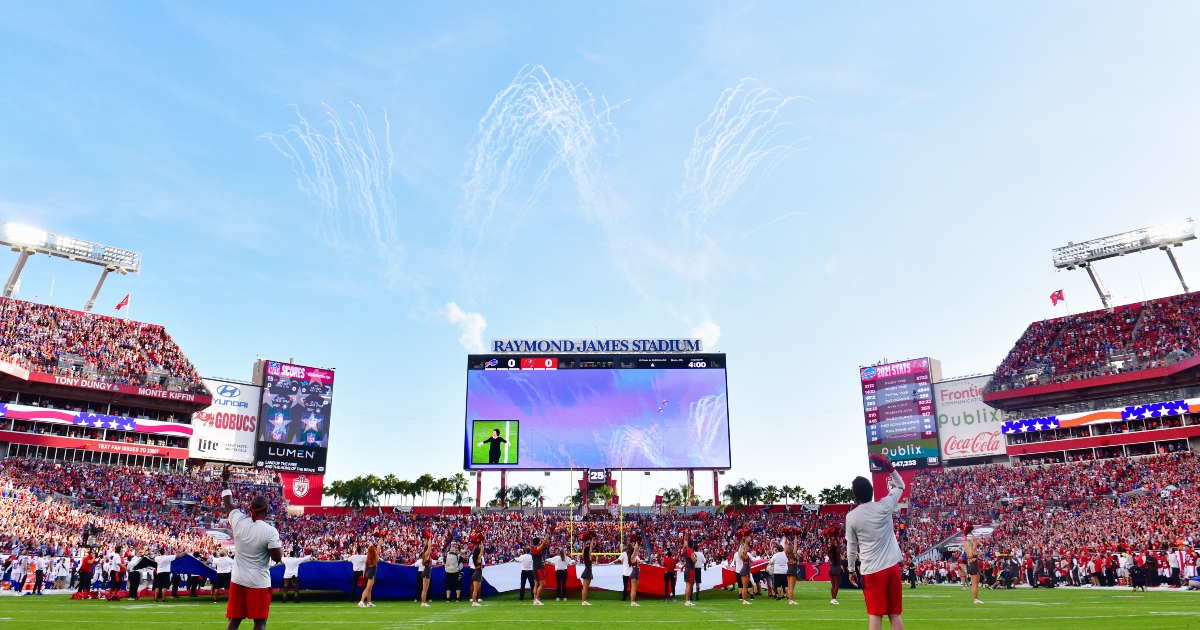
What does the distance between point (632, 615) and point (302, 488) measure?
5462 centimetres

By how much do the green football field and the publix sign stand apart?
49.1m

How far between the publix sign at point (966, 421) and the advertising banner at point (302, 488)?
52.1 meters

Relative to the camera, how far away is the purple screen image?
48.9m

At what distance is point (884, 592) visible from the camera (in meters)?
7.50

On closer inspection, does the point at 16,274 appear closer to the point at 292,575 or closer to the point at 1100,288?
the point at 292,575

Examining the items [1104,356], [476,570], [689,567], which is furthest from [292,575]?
[1104,356]

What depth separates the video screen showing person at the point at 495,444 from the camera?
161 ft

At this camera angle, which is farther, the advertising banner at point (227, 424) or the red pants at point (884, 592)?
the advertising banner at point (227, 424)

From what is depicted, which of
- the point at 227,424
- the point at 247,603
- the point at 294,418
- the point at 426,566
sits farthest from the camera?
the point at 294,418

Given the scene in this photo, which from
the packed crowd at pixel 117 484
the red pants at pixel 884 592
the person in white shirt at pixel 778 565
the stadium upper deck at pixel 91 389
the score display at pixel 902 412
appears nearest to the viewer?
the red pants at pixel 884 592

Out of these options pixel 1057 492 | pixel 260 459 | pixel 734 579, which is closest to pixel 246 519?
pixel 734 579

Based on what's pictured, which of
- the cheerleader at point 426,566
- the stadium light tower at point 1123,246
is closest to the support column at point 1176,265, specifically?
the stadium light tower at point 1123,246

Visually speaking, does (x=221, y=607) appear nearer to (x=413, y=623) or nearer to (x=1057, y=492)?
(x=413, y=623)

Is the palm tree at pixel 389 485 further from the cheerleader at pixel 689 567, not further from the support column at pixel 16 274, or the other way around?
the cheerleader at pixel 689 567
